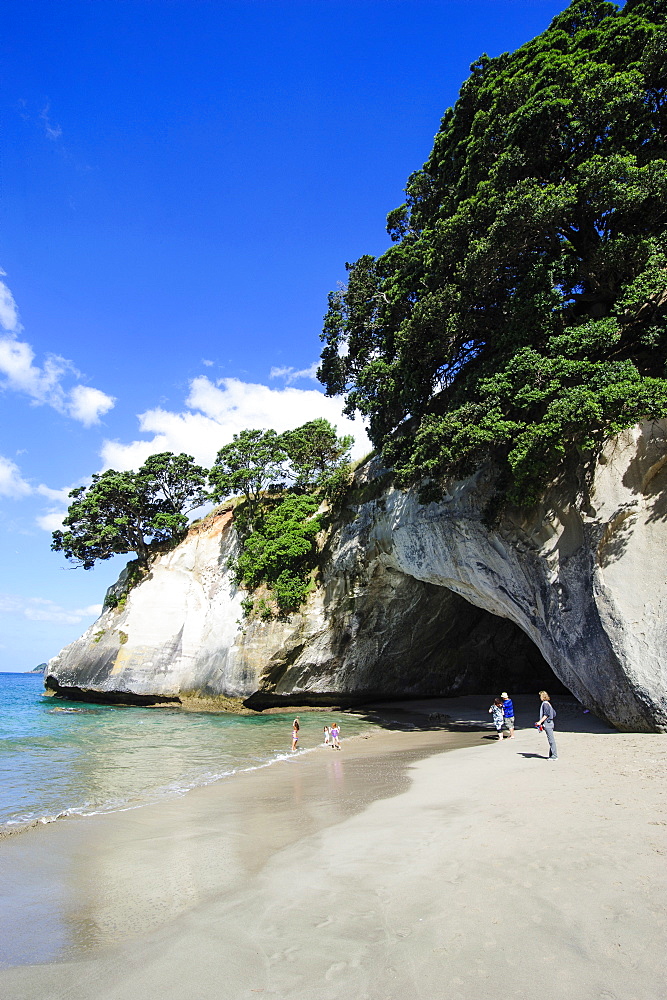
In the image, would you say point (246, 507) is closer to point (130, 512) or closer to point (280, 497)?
point (280, 497)

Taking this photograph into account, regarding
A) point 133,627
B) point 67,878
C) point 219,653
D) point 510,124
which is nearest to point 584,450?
point 510,124

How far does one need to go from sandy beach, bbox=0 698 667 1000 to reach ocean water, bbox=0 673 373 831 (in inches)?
72.8

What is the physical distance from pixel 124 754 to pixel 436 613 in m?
15.4

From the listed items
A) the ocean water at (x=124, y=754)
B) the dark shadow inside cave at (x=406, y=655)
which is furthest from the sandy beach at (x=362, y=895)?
the dark shadow inside cave at (x=406, y=655)

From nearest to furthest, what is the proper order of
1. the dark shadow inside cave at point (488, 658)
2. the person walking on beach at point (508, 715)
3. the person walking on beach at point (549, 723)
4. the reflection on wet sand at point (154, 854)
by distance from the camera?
the reflection on wet sand at point (154, 854) < the person walking on beach at point (549, 723) < the person walking on beach at point (508, 715) < the dark shadow inside cave at point (488, 658)

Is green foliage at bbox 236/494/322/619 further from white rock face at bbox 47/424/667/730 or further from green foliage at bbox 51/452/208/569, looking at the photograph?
green foliage at bbox 51/452/208/569

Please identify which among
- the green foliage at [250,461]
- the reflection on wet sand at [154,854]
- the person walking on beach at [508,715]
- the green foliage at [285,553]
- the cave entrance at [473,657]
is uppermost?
the green foliage at [250,461]

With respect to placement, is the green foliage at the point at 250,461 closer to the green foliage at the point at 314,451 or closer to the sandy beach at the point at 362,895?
the green foliage at the point at 314,451

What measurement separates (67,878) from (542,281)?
52.6 ft

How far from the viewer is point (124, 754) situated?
49.9ft

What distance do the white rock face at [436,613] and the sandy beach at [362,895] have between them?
3592 millimetres

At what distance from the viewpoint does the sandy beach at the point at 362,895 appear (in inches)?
146

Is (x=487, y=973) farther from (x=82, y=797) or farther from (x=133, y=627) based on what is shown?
(x=133, y=627)

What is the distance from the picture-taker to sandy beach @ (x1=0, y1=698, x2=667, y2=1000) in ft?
12.2
